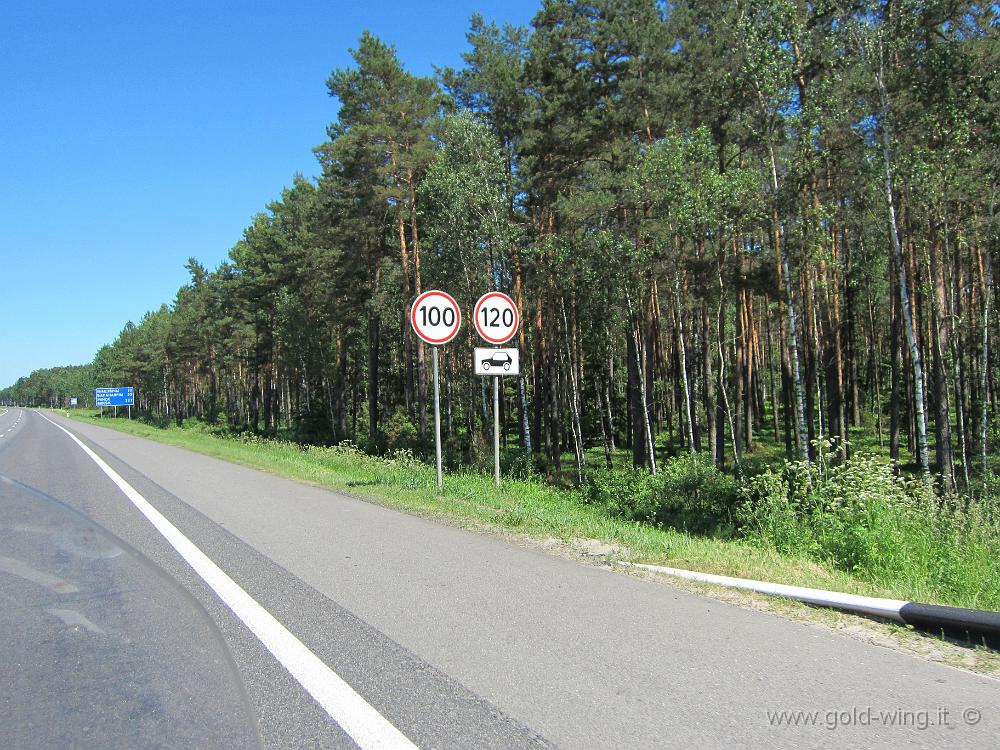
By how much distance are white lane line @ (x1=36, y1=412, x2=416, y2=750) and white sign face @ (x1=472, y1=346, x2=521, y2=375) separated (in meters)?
5.42

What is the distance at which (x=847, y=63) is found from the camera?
1680 centimetres

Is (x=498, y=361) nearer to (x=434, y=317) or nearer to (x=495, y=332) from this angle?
(x=495, y=332)

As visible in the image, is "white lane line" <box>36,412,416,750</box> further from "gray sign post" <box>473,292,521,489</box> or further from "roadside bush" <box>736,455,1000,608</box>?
"gray sign post" <box>473,292,521,489</box>

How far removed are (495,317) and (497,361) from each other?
2.51 ft

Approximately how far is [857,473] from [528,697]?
7.01m

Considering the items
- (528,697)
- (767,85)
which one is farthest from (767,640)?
(767,85)

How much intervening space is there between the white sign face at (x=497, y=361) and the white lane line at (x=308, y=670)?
17.8ft

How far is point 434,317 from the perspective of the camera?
1153cm

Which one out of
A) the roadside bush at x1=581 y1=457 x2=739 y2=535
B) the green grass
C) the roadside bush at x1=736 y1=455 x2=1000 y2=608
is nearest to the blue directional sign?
the roadside bush at x1=581 y1=457 x2=739 y2=535

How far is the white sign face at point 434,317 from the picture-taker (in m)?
11.4
